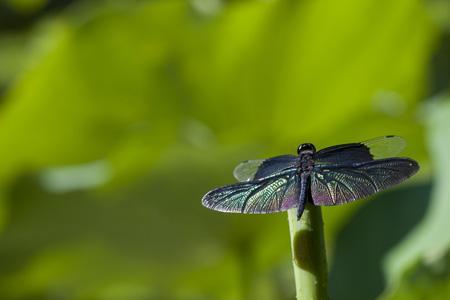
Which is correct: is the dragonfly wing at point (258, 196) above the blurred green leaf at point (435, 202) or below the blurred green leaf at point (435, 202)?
below

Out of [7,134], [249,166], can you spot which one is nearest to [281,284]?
[7,134]

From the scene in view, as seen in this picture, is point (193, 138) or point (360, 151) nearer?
point (360, 151)

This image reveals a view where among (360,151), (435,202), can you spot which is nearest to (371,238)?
(435,202)

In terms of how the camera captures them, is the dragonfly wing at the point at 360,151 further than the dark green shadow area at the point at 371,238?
No

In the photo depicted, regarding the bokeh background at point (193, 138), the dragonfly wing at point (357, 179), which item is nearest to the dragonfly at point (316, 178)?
the dragonfly wing at point (357, 179)

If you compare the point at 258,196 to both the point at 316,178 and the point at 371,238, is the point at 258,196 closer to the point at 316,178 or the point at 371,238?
the point at 316,178

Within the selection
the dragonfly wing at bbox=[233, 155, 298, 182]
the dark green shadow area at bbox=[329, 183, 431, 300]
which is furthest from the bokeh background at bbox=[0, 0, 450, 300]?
the dragonfly wing at bbox=[233, 155, 298, 182]

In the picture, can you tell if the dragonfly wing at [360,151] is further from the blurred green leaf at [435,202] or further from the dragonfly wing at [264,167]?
the blurred green leaf at [435,202]

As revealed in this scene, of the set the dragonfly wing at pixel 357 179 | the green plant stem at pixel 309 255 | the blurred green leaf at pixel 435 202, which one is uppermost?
the blurred green leaf at pixel 435 202
